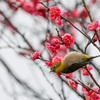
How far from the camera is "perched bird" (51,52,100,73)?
2250mm

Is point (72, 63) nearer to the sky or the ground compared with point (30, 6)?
nearer to the ground

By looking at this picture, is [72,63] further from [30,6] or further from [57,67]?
[30,6]

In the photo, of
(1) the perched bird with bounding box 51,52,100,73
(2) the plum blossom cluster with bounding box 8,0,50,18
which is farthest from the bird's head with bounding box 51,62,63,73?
(2) the plum blossom cluster with bounding box 8,0,50,18

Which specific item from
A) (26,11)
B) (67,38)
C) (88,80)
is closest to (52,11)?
(67,38)

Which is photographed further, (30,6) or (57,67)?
(30,6)

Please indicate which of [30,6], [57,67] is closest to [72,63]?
[57,67]

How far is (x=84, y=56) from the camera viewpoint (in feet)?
7.47

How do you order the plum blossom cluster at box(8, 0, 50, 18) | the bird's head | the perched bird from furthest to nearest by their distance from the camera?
the plum blossom cluster at box(8, 0, 50, 18) < the bird's head < the perched bird

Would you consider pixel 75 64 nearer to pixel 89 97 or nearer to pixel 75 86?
pixel 75 86

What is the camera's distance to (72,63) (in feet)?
7.73

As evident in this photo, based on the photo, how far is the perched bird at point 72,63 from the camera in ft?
7.38

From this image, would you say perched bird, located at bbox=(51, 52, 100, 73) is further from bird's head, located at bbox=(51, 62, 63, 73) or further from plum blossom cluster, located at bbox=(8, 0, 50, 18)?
plum blossom cluster, located at bbox=(8, 0, 50, 18)

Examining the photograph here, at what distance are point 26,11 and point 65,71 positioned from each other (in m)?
3.14

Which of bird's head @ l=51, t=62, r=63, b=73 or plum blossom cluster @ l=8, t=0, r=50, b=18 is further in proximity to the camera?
plum blossom cluster @ l=8, t=0, r=50, b=18
